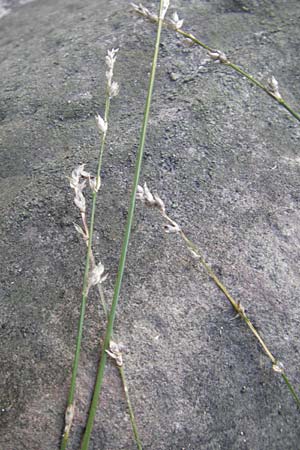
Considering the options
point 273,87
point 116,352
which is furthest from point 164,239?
point 273,87

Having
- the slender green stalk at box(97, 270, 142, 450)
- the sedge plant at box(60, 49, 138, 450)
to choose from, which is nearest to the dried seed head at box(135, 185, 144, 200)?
the sedge plant at box(60, 49, 138, 450)

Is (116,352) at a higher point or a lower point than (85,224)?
lower

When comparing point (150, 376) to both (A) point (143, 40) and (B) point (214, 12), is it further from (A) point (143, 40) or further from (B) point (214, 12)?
(B) point (214, 12)

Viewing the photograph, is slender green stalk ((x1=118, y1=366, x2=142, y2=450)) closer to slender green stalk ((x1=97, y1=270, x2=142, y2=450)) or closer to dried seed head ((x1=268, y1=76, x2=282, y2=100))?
slender green stalk ((x1=97, y1=270, x2=142, y2=450))

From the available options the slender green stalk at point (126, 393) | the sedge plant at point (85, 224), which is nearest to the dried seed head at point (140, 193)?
the sedge plant at point (85, 224)

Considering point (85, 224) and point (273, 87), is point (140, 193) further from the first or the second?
point (273, 87)

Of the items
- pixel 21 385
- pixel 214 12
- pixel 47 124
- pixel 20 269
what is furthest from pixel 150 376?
pixel 214 12

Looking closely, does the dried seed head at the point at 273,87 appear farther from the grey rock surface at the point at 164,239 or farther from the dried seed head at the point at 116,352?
the dried seed head at the point at 116,352

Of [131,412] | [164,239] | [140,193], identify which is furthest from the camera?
[164,239]
